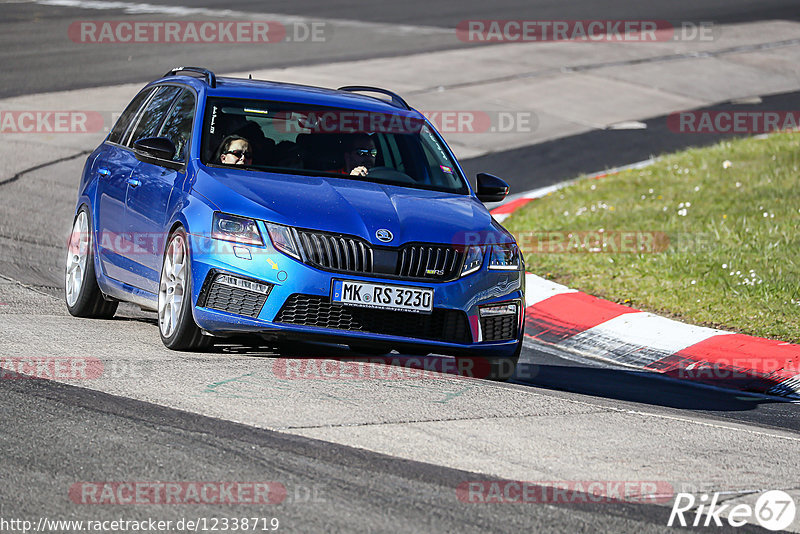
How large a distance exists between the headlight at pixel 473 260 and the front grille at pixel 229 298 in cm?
115

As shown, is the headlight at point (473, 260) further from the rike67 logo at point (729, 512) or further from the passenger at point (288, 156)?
the rike67 logo at point (729, 512)

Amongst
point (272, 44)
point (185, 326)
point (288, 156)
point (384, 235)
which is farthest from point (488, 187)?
point (272, 44)

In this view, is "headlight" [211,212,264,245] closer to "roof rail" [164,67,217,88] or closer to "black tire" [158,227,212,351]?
"black tire" [158,227,212,351]

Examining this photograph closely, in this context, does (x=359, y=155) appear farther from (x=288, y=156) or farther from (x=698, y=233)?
(x=698, y=233)

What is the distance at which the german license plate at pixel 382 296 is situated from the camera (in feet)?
23.3

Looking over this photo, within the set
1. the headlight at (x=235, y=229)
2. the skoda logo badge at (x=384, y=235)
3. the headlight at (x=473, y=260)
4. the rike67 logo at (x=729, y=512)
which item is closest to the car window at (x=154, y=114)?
the headlight at (x=235, y=229)

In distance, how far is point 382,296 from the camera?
281 inches

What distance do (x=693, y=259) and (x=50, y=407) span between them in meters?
7.22

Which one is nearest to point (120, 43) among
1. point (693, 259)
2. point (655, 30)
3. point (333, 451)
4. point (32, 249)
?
point (655, 30)

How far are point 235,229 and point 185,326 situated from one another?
642 millimetres

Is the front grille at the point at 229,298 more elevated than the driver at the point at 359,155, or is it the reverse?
the driver at the point at 359,155

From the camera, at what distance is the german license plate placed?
7.10m

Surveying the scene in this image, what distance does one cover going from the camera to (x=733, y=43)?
27047 millimetres

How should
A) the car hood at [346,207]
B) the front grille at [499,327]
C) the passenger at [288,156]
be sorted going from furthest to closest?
the passenger at [288,156] < the front grille at [499,327] < the car hood at [346,207]
